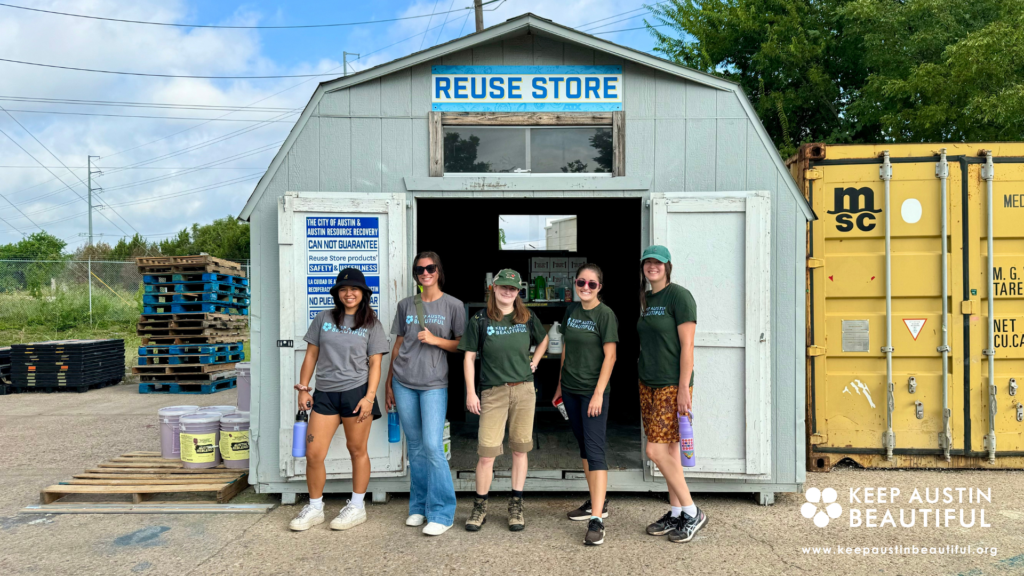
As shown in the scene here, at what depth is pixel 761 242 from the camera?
4.62 m

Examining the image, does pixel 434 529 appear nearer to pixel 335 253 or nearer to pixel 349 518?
pixel 349 518

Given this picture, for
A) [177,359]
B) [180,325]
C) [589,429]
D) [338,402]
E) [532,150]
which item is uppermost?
[532,150]

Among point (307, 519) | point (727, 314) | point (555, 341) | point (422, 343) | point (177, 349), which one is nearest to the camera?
point (422, 343)

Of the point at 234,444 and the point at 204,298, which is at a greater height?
the point at 204,298

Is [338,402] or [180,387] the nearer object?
[338,402]

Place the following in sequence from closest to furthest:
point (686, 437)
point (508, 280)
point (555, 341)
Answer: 1. point (686, 437)
2. point (508, 280)
3. point (555, 341)

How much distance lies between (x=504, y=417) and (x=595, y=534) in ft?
3.08

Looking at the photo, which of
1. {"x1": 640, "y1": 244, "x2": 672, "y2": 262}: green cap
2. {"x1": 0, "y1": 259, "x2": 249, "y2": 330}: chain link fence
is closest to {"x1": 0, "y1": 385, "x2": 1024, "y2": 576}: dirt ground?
{"x1": 640, "y1": 244, "x2": 672, "y2": 262}: green cap


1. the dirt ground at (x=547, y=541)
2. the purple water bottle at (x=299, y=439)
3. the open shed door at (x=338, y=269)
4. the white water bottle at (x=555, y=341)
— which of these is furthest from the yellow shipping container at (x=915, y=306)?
the purple water bottle at (x=299, y=439)

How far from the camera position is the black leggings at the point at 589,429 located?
13.2ft

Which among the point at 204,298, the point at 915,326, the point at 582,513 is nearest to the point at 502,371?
the point at 582,513

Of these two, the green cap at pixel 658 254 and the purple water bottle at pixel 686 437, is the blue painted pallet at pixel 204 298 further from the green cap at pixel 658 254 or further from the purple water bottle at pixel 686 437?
the purple water bottle at pixel 686 437

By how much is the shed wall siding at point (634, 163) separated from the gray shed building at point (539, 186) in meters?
0.01

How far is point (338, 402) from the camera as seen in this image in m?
4.22
